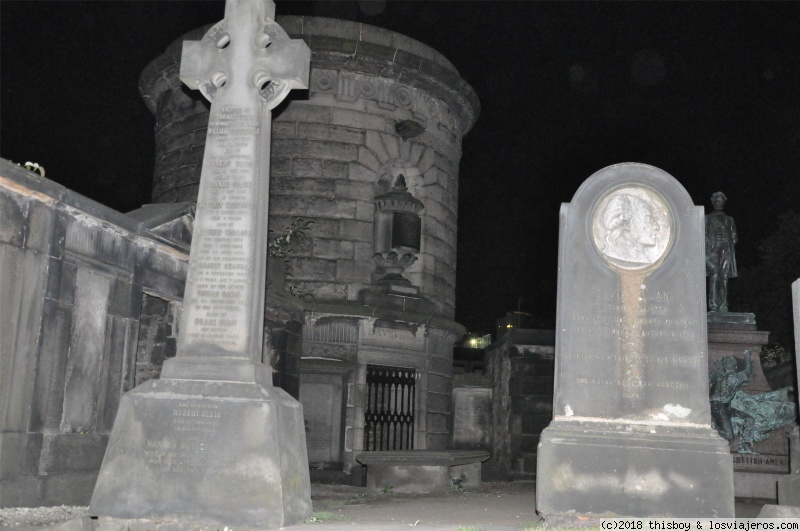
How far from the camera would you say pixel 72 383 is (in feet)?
28.6

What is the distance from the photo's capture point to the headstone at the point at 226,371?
714 cm

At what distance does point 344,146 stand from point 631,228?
431 inches

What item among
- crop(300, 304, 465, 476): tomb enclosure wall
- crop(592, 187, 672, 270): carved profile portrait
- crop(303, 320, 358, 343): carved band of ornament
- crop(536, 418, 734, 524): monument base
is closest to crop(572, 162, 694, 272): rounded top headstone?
crop(592, 187, 672, 270): carved profile portrait

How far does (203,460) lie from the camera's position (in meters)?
7.22

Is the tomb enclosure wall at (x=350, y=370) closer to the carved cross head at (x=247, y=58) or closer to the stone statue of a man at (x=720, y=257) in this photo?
the stone statue of a man at (x=720, y=257)

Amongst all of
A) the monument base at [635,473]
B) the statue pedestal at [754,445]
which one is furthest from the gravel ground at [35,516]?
the statue pedestal at [754,445]

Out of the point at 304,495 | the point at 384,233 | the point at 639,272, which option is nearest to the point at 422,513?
the point at 304,495

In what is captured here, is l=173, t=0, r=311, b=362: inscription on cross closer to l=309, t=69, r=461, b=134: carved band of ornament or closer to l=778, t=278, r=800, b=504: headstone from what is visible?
l=778, t=278, r=800, b=504: headstone

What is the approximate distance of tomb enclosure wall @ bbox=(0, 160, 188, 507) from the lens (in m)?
7.80

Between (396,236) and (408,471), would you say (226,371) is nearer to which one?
(408,471)

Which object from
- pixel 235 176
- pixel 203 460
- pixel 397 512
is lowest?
pixel 397 512

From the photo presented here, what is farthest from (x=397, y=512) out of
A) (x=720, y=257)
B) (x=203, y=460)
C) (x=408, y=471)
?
(x=720, y=257)

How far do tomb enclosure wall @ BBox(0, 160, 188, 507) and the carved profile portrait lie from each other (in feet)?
18.4

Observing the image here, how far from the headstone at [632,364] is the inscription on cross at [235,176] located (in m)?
3.10
